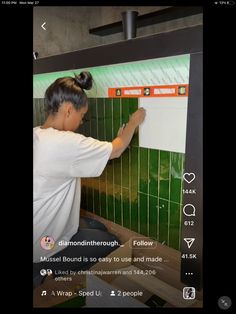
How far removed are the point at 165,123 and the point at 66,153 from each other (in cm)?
35

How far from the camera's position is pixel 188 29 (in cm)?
69

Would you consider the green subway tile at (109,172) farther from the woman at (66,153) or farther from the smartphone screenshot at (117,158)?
the woman at (66,153)

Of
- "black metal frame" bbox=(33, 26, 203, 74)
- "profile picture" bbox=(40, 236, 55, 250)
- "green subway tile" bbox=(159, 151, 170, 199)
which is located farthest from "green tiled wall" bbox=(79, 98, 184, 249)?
"profile picture" bbox=(40, 236, 55, 250)

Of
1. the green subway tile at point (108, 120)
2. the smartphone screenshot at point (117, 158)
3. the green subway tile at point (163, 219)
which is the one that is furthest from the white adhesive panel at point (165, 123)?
the green subway tile at point (163, 219)

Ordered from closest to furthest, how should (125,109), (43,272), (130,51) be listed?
(43,272) → (130,51) → (125,109)

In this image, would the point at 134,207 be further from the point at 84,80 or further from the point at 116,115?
the point at 84,80

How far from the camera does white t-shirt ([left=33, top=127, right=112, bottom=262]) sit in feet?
3.09

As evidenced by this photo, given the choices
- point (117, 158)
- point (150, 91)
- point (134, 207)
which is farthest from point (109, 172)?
point (150, 91)

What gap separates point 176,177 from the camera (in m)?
0.98

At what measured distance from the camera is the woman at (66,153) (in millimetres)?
946

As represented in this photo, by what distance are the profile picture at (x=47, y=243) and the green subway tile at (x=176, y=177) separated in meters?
0.44
